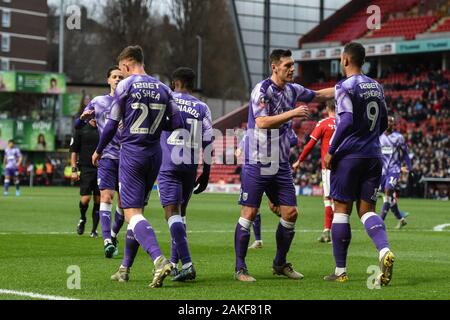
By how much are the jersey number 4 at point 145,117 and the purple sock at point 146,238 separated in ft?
2.85

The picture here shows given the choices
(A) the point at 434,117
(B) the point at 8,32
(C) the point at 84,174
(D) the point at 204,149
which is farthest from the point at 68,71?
(D) the point at 204,149

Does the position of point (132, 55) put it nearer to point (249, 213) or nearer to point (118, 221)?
point (249, 213)

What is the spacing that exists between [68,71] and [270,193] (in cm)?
8393

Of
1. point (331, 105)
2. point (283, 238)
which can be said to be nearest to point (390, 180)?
point (331, 105)

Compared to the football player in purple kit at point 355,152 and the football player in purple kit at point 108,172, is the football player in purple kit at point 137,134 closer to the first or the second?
the football player in purple kit at point 355,152

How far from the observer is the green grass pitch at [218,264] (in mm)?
8844

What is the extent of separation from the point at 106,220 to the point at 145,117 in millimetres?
4227

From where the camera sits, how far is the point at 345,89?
32.1ft

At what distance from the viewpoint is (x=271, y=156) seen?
406 inches

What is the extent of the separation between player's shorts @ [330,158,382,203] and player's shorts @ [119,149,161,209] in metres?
1.94

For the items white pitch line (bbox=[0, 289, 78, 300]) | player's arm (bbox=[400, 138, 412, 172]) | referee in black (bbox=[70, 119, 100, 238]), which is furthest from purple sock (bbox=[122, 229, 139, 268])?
player's arm (bbox=[400, 138, 412, 172])

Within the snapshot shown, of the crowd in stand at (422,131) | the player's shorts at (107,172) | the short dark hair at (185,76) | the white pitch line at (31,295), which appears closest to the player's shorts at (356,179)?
the short dark hair at (185,76)

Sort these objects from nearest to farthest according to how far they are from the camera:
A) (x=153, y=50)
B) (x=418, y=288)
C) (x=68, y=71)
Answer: (x=418, y=288) → (x=153, y=50) → (x=68, y=71)
